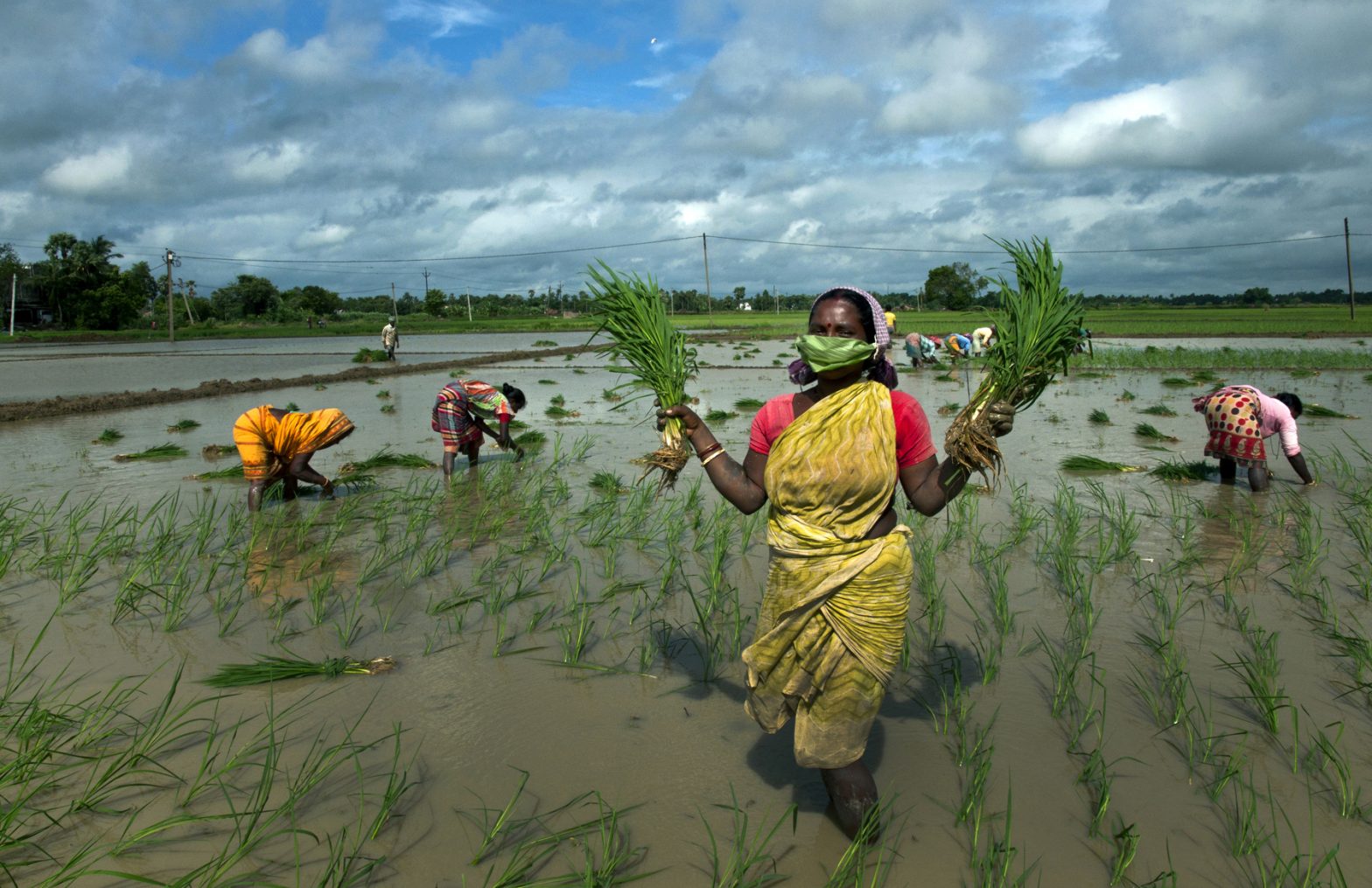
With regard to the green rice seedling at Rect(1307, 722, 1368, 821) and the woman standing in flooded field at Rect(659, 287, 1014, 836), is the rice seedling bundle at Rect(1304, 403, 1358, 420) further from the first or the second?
the woman standing in flooded field at Rect(659, 287, 1014, 836)

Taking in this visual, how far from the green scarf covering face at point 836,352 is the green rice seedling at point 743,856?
1.08m

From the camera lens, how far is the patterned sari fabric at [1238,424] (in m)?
5.85

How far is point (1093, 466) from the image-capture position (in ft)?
22.5

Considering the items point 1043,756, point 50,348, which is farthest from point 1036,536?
point 50,348

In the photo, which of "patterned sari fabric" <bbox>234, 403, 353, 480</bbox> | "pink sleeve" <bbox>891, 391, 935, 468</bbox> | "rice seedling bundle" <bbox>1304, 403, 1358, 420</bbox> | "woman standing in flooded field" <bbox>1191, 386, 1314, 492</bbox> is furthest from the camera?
"rice seedling bundle" <bbox>1304, 403, 1358, 420</bbox>

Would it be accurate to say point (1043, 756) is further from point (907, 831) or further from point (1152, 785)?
point (907, 831)

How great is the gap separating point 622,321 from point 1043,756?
6.16ft

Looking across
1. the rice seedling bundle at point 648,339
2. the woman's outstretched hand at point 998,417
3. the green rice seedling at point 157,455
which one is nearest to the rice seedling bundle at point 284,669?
the rice seedling bundle at point 648,339

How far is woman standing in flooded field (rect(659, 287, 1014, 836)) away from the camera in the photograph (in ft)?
6.72

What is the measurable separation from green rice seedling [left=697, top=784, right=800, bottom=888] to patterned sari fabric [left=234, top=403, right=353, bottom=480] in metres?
4.54

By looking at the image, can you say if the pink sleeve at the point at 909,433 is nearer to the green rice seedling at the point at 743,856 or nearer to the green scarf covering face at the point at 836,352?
the green scarf covering face at the point at 836,352

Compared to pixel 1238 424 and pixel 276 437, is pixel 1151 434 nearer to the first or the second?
pixel 1238 424

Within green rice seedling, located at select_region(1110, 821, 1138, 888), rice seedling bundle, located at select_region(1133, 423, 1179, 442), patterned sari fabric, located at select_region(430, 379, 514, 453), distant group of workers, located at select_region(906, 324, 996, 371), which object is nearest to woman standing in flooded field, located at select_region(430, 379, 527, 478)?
patterned sari fabric, located at select_region(430, 379, 514, 453)

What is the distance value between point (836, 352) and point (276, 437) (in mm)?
4836
